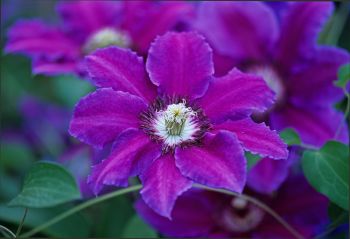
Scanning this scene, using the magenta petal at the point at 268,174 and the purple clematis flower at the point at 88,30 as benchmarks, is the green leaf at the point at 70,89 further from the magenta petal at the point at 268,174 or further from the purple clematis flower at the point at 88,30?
the magenta petal at the point at 268,174

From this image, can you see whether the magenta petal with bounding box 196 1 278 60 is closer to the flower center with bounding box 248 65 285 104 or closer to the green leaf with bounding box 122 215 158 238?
the flower center with bounding box 248 65 285 104

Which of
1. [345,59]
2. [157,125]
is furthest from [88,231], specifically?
[345,59]

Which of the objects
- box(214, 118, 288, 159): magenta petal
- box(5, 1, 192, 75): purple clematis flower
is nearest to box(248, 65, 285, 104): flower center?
box(5, 1, 192, 75): purple clematis flower

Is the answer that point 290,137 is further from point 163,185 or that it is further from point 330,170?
point 163,185

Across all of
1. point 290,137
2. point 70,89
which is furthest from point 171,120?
point 70,89

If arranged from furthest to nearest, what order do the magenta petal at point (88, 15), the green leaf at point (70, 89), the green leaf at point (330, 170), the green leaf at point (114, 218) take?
the green leaf at point (70, 89)
the magenta petal at point (88, 15)
the green leaf at point (114, 218)
the green leaf at point (330, 170)

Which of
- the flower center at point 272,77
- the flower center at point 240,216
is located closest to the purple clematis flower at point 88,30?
the flower center at point 272,77
